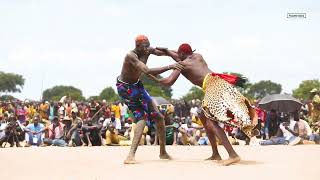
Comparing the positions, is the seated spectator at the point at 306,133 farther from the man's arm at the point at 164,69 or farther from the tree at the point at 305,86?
the tree at the point at 305,86

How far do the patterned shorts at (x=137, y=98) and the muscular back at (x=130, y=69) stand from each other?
0.08 meters

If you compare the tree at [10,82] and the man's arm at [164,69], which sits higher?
the tree at [10,82]

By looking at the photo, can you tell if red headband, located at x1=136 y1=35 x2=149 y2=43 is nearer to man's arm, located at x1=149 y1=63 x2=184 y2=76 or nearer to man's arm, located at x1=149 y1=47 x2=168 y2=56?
man's arm, located at x1=149 y1=47 x2=168 y2=56

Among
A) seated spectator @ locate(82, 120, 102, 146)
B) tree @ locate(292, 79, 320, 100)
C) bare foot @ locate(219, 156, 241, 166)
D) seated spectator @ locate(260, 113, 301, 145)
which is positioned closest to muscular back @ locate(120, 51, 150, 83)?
bare foot @ locate(219, 156, 241, 166)

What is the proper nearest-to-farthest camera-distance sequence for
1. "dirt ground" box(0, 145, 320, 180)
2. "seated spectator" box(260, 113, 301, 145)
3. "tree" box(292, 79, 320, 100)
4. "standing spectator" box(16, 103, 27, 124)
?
"dirt ground" box(0, 145, 320, 180), "seated spectator" box(260, 113, 301, 145), "standing spectator" box(16, 103, 27, 124), "tree" box(292, 79, 320, 100)

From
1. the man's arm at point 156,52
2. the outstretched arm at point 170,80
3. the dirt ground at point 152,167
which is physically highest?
A: the man's arm at point 156,52

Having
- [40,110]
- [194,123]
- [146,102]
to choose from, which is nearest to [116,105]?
[40,110]

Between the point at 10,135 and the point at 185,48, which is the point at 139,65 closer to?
the point at 185,48

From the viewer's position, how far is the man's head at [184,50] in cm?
746

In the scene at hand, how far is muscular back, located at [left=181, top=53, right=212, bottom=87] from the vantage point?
729 cm

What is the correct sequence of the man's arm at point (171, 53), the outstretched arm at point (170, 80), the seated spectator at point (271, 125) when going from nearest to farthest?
the outstretched arm at point (170, 80) < the man's arm at point (171, 53) < the seated spectator at point (271, 125)

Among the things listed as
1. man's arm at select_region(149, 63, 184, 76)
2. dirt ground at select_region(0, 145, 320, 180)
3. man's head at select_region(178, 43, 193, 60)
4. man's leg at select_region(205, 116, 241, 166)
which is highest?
man's head at select_region(178, 43, 193, 60)

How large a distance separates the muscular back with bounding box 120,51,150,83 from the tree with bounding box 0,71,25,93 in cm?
9733

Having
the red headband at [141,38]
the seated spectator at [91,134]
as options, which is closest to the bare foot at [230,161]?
the red headband at [141,38]
